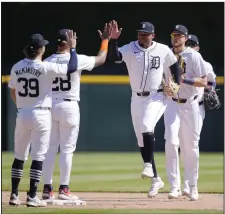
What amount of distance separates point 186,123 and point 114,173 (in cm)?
398

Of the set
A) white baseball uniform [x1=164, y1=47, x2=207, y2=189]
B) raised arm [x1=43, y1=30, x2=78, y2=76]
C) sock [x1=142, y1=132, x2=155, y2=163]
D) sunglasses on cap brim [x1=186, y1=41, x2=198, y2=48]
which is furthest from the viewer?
sunglasses on cap brim [x1=186, y1=41, x2=198, y2=48]

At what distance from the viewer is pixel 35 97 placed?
710 centimetres

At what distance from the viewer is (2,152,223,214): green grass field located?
6.95 m

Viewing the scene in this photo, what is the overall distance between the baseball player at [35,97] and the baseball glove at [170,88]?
3.68ft

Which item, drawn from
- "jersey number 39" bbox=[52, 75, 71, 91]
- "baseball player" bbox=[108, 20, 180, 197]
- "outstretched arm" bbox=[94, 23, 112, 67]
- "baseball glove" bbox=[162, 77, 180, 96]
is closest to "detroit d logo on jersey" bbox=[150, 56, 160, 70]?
"baseball player" bbox=[108, 20, 180, 197]

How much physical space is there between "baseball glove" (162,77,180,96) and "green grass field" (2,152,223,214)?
52.6 inches

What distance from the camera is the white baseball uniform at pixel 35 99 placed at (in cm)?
707

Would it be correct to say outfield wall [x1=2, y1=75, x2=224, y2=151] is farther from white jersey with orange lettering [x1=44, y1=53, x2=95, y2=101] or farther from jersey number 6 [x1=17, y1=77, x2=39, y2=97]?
jersey number 6 [x1=17, y1=77, x2=39, y2=97]

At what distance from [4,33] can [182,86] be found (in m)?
8.24

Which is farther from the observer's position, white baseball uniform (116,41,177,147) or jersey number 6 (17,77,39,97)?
white baseball uniform (116,41,177,147)

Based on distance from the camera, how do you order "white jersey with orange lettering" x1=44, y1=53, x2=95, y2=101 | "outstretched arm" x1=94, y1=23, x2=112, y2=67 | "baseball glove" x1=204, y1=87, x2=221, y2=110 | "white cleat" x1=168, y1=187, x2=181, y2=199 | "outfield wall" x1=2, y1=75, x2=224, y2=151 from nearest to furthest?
"outstretched arm" x1=94, y1=23, x2=112, y2=67
"white jersey with orange lettering" x1=44, y1=53, x2=95, y2=101
"white cleat" x1=168, y1=187, x2=181, y2=199
"baseball glove" x1=204, y1=87, x2=221, y2=110
"outfield wall" x1=2, y1=75, x2=224, y2=151

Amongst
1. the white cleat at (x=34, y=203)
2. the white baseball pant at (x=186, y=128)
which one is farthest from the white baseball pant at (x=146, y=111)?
the white cleat at (x=34, y=203)

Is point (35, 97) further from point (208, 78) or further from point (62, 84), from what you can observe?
point (208, 78)

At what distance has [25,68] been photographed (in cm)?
708
